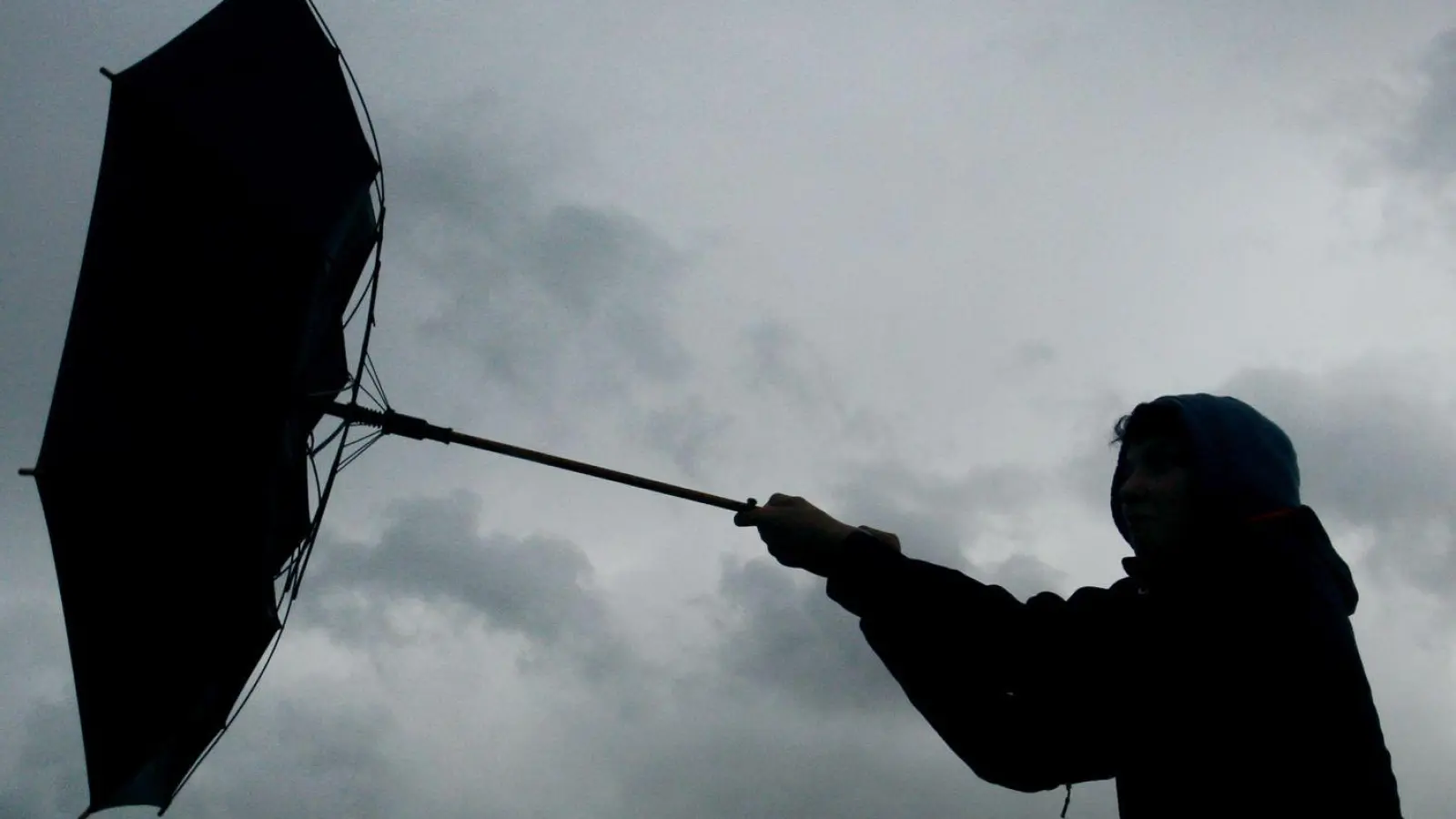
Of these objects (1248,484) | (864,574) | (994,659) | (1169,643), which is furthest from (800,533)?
(1248,484)

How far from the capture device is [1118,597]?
149 inches

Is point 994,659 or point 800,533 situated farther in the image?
point 800,533

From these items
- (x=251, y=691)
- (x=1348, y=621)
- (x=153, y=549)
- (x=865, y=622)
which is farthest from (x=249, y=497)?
(x=1348, y=621)

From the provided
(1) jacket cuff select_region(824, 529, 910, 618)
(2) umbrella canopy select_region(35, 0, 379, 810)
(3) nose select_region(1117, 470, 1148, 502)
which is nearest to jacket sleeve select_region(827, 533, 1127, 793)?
(1) jacket cuff select_region(824, 529, 910, 618)

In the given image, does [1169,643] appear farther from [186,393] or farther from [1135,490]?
[186,393]

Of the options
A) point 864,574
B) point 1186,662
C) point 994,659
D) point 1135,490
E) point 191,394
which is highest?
point 191,394

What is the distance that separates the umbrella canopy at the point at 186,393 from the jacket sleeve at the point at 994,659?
3.43m

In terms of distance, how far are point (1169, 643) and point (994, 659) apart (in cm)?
73

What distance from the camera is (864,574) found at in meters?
3.95

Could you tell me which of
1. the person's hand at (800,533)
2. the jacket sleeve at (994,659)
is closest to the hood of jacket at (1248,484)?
the jacket sleeve at (994,659)

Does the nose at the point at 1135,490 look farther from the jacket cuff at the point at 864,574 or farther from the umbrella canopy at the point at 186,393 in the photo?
the umbrella canopy at the point at 186,393

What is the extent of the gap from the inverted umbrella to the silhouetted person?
4.95 feet

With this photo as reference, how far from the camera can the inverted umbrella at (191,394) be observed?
5227 millimetres

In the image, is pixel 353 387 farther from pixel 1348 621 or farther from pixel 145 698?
pixel 1348 621
